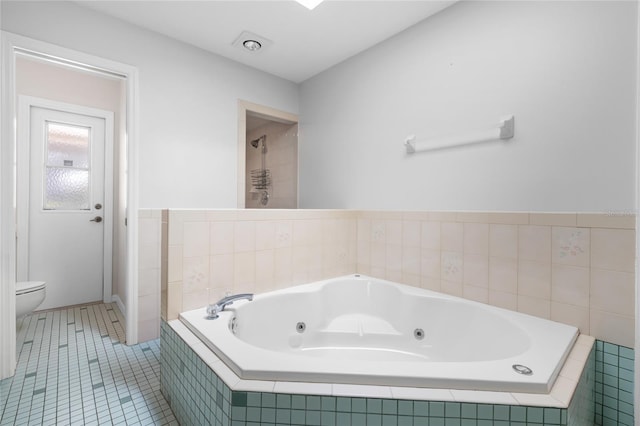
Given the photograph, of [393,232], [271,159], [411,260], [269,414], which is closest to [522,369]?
[269,414]

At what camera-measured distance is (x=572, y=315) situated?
1323 millimetres

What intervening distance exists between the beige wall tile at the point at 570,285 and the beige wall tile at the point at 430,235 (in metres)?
0.58

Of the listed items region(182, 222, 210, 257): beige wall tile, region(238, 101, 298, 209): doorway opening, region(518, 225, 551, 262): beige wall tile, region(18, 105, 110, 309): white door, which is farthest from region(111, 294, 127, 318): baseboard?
region(518, 225, 551, 262): beige wall tile

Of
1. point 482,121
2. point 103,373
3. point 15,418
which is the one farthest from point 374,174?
point 15,418

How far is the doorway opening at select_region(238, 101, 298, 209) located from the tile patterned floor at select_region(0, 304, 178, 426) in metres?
1.46

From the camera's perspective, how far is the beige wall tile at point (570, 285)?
1.29m

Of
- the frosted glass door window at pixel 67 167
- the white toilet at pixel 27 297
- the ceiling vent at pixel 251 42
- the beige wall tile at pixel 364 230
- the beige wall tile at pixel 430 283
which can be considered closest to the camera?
the beige wall tile at pixel 430 283

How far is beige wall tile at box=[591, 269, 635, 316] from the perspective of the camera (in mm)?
1181

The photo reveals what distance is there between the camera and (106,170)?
2.92 m

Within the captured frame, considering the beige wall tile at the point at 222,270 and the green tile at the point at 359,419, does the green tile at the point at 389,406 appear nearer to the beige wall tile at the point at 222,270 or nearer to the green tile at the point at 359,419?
the green tile at the point at 359,419

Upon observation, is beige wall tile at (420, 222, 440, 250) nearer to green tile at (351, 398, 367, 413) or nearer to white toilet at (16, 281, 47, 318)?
green tile at (351, 398, 367, 413)

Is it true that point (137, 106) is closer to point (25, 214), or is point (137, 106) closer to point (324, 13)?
point (324, 13)

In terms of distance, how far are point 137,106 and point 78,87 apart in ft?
4.59

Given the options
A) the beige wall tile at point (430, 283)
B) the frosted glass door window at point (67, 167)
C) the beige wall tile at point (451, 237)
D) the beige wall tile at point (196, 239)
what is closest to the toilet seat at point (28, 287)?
the frosted glass door window at point (67, 167)
